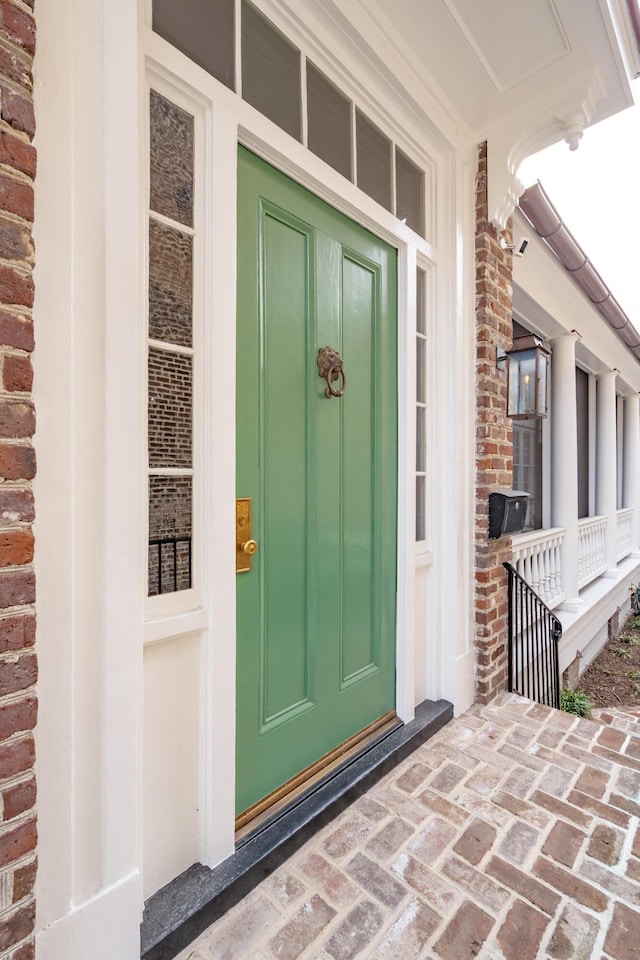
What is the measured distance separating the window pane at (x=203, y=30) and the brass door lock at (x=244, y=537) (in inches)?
54.0

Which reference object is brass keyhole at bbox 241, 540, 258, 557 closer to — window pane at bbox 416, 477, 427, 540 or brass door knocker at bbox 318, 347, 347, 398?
brass door knocker at bbox 318, 347, 347, 398

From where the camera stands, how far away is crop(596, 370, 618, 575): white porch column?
6.21 metres

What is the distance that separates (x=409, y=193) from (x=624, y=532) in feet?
24.7

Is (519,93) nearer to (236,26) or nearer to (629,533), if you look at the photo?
Answer: (236,26)

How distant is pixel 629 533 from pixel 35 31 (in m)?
9.47

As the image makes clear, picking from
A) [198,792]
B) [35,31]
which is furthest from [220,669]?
[35,31]

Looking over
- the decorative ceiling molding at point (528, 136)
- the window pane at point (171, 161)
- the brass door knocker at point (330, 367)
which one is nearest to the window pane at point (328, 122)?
the window pane at point (171, 161)

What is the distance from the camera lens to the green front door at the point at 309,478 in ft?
4.93

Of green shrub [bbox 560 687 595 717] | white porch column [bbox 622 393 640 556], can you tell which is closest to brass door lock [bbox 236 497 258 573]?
green shrub [bbox 560 687 595 717]

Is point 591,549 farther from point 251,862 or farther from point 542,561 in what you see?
point 251,862

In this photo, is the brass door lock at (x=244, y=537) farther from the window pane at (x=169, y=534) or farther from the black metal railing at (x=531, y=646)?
the black metal railing at (x=531, y=646)

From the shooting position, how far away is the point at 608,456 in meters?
6.23

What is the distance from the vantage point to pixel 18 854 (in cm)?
89

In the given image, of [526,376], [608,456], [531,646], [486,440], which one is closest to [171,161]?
[486,440]
